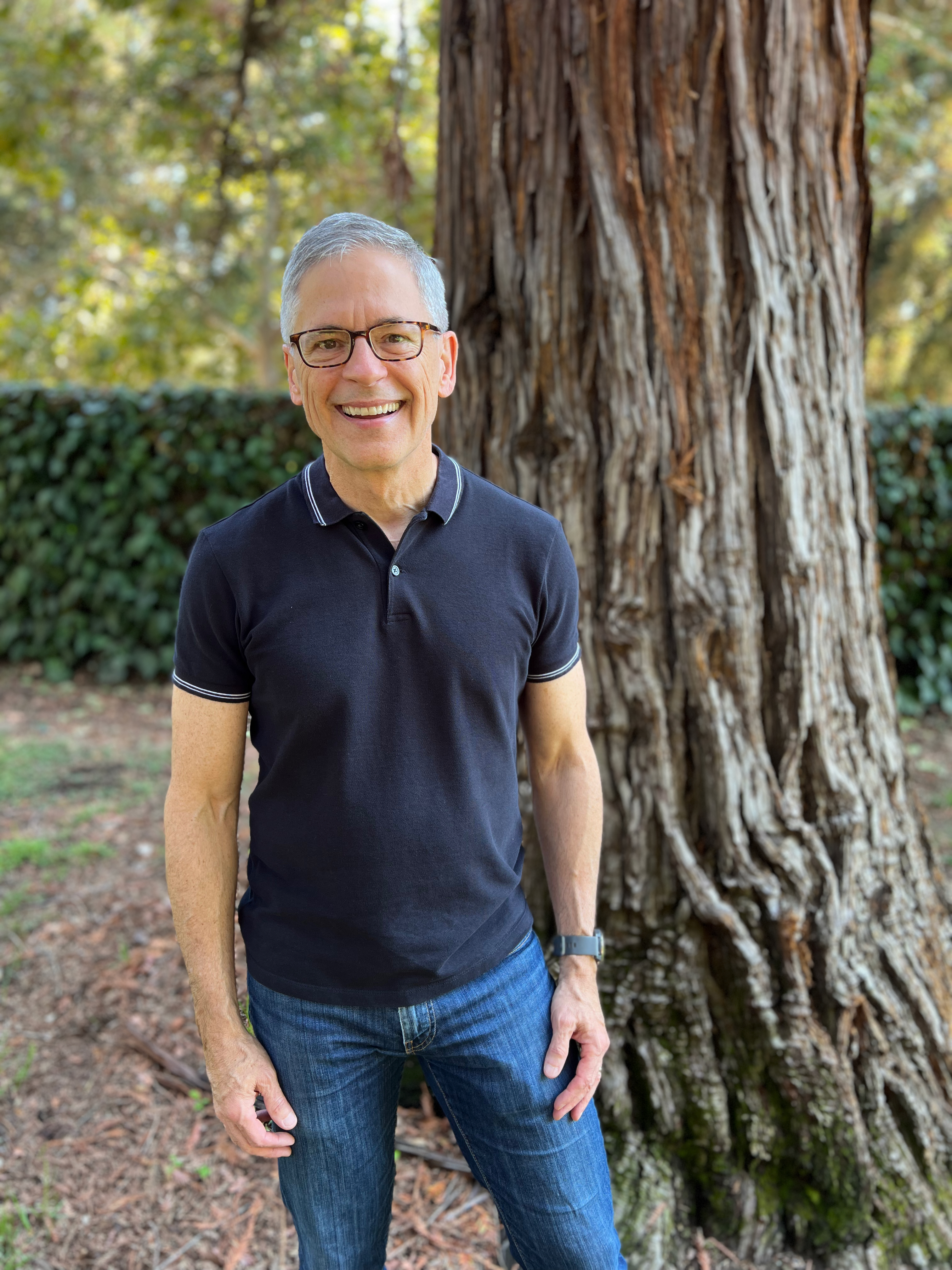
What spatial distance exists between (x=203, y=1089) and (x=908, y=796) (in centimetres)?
200

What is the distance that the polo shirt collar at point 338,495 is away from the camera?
1.38m

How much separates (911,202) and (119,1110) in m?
11.4

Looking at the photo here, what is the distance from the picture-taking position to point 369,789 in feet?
4.39

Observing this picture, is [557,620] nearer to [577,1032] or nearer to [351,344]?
[351,344]

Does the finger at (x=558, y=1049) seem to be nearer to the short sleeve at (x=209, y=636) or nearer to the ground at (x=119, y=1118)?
the short sleeve at (x=209, y=636)

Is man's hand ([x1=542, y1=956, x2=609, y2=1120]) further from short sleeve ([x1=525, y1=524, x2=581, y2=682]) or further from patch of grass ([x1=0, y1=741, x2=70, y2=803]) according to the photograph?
patch of grass ([x1=0, y1=741, x2=70, y2=803])

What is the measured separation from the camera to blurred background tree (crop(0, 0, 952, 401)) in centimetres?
664

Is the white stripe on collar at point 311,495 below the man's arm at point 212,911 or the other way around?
the other way around

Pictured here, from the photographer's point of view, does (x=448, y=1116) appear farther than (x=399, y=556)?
Yes

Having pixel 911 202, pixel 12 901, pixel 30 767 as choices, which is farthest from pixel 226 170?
pixel 911 202

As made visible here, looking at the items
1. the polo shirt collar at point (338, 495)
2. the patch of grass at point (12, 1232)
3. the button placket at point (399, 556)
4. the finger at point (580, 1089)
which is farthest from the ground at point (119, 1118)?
the polo shirt collar at point (338, 495)

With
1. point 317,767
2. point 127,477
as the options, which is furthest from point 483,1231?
point 127,477

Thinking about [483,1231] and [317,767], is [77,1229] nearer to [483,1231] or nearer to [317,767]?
[483,1231]

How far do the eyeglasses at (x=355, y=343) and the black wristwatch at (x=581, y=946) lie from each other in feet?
3.25
